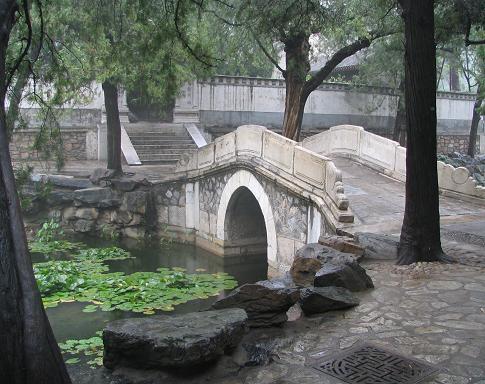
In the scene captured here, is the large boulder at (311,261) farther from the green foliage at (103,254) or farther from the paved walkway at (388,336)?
the green foliage at (103,254)

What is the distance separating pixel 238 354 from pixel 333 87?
20.0 metres

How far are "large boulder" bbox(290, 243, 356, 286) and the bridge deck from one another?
227 cm

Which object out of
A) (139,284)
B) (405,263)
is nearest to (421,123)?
(405,263)

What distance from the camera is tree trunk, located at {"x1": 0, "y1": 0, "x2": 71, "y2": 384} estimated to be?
266 cm

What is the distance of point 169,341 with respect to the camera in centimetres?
342

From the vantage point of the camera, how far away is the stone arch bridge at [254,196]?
10001 millimetres

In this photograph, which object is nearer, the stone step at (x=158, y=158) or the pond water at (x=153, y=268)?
the pond water at (x=153, y=268)

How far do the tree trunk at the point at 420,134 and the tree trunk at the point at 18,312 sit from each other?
4319 millimetres

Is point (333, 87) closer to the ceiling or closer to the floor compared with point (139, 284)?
closer to the ceiling

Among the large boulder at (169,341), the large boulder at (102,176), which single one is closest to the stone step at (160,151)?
the large boulder at (102,176)

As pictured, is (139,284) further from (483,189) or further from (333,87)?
(333,87)

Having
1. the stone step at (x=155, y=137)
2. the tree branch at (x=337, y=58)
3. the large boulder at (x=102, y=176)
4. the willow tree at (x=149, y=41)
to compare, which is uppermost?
the tree branch at (x=337, y=58)

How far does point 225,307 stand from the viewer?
4.60 metres

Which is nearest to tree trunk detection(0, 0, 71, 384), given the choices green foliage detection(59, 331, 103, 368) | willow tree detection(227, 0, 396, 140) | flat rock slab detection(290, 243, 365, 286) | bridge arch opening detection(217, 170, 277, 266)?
flat rock slab detection(290, 243, 365, 286)
